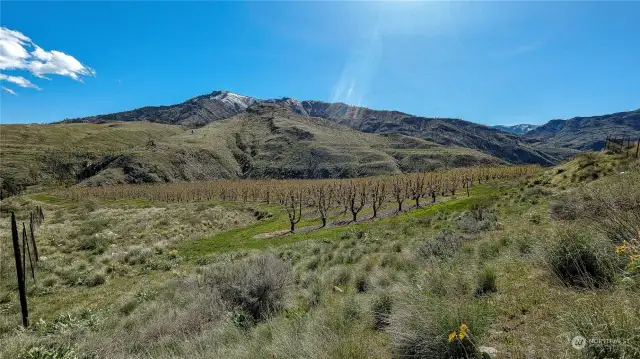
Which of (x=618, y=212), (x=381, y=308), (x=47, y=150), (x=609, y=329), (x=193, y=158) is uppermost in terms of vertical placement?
(x=47, y=150)

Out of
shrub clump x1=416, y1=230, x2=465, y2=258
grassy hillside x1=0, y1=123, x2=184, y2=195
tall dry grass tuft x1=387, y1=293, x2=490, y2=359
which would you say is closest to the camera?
tall dry grass tuft x1=387, y1=293, x2=490, y2=359

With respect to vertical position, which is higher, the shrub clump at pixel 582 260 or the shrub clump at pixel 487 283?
the shrub clump at pixel 582 260

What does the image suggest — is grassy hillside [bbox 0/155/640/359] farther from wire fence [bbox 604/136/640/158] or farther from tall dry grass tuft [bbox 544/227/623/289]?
wire fence [bbox 604/136/640/158]

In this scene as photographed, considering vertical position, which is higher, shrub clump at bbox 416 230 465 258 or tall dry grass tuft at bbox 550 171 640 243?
tall dry grass tuft at bbox 550 171 640 243

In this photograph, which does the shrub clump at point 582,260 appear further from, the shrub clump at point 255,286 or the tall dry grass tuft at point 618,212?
the shrub clump at point 255,286

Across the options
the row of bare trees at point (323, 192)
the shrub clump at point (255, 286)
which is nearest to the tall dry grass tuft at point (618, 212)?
the shrub clump at point (255, 286)

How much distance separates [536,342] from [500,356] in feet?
1.86

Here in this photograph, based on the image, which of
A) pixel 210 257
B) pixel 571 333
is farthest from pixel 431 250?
pixel 210 257

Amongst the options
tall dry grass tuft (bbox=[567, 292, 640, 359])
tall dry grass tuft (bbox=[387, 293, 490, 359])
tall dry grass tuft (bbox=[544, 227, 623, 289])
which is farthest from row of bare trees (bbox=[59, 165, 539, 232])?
tall dry grass tuft (bbox=[567, 292, 640, 359])

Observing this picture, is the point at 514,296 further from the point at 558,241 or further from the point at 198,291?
the point at 198,291

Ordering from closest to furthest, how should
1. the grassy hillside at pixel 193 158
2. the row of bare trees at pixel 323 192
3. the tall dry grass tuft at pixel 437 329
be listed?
the tall dry grass tuft at pixel 437 329 → the row of bare trees at pixel 323 192 → the grassy hillside at pixel 193 158

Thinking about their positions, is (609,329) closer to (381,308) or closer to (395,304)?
(395,304)

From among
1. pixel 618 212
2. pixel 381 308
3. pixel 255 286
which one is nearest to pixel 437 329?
pixel 381 308

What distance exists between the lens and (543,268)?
6750mm
